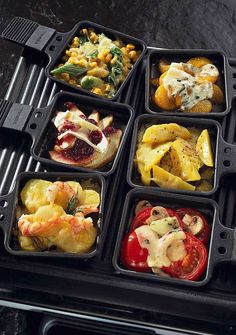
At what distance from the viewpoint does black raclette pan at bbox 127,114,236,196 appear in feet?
4.41

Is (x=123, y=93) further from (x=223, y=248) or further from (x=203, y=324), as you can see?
(x=203, y=324)

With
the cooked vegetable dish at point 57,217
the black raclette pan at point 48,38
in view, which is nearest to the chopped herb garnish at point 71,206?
the cooked vegetable dish at point 57,217

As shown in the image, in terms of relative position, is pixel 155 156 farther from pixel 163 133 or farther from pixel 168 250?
pixel 168 250

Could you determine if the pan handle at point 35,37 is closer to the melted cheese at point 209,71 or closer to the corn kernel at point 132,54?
the corn kernel at point 132,54

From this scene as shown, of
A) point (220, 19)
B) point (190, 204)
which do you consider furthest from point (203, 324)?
point (220, 19)

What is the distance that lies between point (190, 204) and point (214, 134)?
0.23m

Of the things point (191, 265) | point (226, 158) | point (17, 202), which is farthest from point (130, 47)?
point (191, 265)

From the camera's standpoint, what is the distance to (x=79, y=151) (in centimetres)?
141

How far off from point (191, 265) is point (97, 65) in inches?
25.4

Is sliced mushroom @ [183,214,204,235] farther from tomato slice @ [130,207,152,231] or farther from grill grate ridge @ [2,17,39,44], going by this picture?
grill grate ridge @ [2,17,39,44]

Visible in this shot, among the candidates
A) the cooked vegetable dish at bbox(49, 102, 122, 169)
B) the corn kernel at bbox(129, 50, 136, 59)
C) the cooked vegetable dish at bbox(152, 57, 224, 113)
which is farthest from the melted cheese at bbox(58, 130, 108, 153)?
the corn kernel at bbox(129, 50, 136, 59)

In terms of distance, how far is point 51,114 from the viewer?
148cm

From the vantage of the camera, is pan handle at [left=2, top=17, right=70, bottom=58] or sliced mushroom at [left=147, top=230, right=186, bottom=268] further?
pan handle at [left=2, top=17, right=70, bottom=58]

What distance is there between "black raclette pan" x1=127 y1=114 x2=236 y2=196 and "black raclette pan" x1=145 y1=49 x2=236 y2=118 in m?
0.02
